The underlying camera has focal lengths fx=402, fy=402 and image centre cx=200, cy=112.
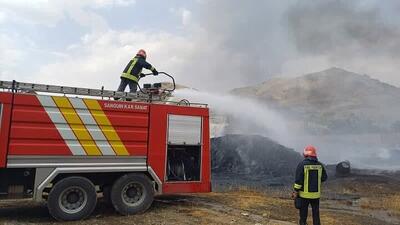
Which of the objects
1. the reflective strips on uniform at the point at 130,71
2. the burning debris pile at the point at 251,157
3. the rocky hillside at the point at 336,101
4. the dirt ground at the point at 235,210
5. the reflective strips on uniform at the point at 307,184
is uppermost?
the rocky hillside at the point at 336,101

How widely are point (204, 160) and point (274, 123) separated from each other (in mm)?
17529

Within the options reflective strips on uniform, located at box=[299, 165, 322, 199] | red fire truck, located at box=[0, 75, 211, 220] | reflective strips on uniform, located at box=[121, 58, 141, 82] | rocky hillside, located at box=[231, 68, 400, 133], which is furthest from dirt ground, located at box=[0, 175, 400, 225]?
rocky hillside, located at box=[231, 68, 400, 133]

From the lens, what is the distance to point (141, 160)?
8.57 metres

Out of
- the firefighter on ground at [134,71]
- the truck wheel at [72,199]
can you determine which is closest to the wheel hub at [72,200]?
the truck wheel at [72,199]

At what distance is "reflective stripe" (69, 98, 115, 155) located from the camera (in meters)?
7.98

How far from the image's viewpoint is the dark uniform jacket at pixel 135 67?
998 cm

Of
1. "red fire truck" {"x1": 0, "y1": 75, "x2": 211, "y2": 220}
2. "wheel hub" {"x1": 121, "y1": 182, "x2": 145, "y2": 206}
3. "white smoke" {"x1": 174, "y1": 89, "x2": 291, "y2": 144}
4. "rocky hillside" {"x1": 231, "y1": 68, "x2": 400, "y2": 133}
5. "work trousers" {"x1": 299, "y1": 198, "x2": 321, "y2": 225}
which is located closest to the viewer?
"work trousers" {"x1": 299, "y1": 198, "x2": 321, "y2": 225}

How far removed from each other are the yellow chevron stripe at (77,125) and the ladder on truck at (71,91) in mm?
278

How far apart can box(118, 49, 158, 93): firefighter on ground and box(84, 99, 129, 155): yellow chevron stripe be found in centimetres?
194

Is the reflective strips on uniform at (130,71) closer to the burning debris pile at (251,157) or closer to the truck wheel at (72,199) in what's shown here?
the truck wheel at (72,199)

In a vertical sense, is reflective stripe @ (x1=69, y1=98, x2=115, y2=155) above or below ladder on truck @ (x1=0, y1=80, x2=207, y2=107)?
below

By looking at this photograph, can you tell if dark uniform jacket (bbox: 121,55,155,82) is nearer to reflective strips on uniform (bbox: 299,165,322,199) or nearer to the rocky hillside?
reflective strips on uniform (bbox: 299,165,322,199)

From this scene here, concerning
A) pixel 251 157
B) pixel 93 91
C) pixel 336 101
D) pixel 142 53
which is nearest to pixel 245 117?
pixel 251 157

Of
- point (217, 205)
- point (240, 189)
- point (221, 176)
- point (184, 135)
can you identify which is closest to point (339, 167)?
point (221, 176)
